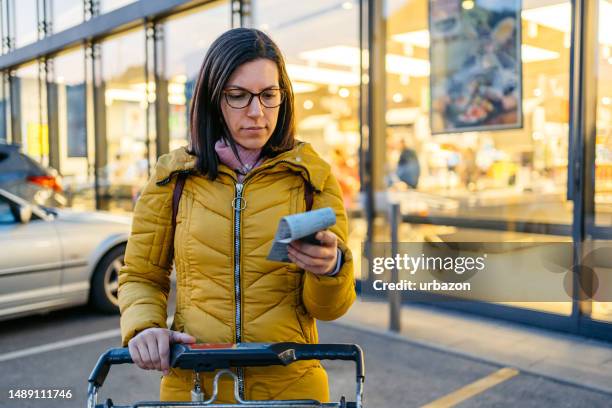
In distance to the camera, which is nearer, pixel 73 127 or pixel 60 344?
pixel 60 344

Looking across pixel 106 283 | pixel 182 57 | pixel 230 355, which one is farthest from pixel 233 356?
pixel 182 57

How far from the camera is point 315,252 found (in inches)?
51.1

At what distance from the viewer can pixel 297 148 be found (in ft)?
5.76

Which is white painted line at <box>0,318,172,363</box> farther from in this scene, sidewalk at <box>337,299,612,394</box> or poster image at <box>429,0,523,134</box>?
poster image at <box>429,0,523,134</box>

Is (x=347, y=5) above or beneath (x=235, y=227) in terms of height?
above

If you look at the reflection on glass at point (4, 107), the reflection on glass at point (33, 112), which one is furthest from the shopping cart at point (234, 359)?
the reflection on glass at point (4, 107)

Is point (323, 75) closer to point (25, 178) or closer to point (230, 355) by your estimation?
point (25, 178)

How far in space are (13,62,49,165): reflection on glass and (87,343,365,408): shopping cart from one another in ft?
45.8

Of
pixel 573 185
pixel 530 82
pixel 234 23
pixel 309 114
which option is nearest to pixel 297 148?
pixel 573 185

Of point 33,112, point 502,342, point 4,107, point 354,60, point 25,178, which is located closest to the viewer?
point 502,342

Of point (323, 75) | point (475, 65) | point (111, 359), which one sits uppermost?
point (323, 75)

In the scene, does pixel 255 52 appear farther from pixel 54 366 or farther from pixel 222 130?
pixel 54 366

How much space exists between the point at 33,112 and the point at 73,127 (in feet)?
7.58

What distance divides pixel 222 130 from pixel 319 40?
Result: 6.27 m
